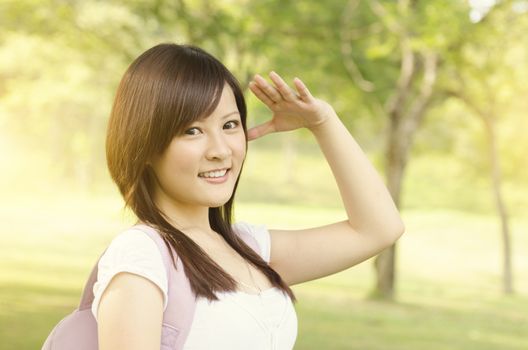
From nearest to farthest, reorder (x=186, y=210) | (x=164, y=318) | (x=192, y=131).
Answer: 1. (x=164, y=318)
2. (x=192, y=131)
3. (x=186, y=210)

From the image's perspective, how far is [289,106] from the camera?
2.02 meters

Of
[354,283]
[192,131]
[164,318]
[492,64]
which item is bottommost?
A: [354,283]

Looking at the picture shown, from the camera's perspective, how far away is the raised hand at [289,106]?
6.39ft

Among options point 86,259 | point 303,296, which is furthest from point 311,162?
point 303,296

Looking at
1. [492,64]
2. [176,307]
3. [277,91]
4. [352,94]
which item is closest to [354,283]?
[492,64]

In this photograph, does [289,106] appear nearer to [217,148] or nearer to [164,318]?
[217,148]

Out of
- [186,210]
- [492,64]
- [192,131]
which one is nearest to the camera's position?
[192,131]

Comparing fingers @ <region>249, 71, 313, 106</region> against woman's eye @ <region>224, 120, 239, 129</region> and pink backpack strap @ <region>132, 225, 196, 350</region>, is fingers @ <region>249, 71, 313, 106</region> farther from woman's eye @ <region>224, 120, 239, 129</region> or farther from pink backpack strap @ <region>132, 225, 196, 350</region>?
pink backpack strap @ <region>132, 225, 196, 350</region>

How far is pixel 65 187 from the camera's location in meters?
38.0

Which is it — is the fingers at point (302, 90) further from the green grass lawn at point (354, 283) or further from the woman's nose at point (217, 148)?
the green grass lawn at point (354, 283)

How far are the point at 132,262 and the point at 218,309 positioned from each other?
0.20 meters

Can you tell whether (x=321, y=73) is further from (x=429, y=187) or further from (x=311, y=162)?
(x=311, y=162)

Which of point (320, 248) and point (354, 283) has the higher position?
point (320, 248)

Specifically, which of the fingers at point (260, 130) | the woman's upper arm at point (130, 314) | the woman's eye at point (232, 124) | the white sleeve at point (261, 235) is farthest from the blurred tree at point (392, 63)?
the woman's upper arm at point (130, 314)
